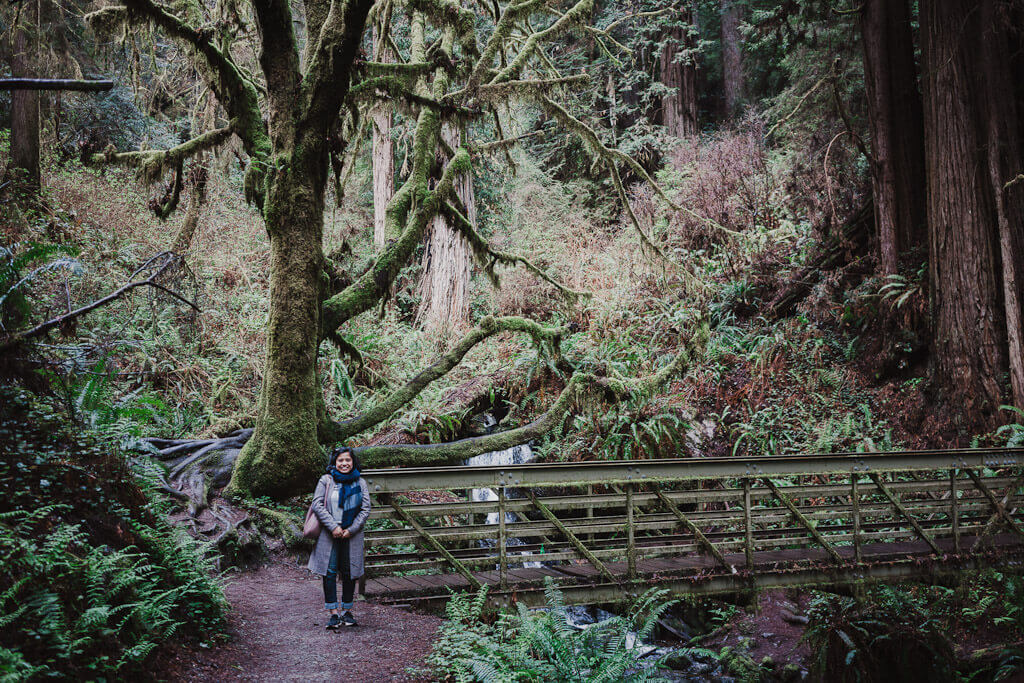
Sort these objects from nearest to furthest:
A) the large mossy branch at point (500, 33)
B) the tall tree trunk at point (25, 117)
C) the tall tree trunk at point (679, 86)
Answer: the large mossy branch at point (500, 33) < the tall tree trunk at point (25, 117) < the tall tree trunk at point (679, 86)

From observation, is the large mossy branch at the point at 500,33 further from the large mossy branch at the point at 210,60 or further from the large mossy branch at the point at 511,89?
the large mossy branch at the point at 210,60

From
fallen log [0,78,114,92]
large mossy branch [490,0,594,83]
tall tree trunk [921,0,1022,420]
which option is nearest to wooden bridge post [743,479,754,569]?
tall tree trunk [921,0,1022,420]

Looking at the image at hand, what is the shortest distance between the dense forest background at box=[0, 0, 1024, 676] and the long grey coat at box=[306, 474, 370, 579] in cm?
89

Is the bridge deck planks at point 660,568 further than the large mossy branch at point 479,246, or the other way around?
the large mossy branch at point 479,246

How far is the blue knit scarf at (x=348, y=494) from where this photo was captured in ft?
19.8

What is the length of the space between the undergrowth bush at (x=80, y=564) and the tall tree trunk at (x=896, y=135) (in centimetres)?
1332

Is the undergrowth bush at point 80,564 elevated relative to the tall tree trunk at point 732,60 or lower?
lower

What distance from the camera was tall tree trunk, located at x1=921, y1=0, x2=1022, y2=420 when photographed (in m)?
11.3

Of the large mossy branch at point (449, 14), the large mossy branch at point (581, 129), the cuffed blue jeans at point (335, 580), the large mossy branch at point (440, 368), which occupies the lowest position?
the cuffed blue jeans at point (335, 580)

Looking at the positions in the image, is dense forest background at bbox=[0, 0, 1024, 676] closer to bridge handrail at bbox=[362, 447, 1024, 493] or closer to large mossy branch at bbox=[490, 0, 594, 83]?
large mossy branch at bbox=[490, 0, 594, 83]

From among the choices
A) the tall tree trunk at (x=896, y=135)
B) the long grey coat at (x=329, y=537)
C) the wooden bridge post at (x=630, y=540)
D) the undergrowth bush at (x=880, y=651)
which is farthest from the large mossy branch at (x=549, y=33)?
the undergrowth bush at (x=880, y=651)

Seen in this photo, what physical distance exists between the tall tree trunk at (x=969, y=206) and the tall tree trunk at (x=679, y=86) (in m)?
12.5

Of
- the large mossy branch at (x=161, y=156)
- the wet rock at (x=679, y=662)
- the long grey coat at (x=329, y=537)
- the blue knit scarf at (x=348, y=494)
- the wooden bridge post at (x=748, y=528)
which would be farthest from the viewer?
the large mossy branch at (x=161, y=156)

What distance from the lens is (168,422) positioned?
11.8 m
